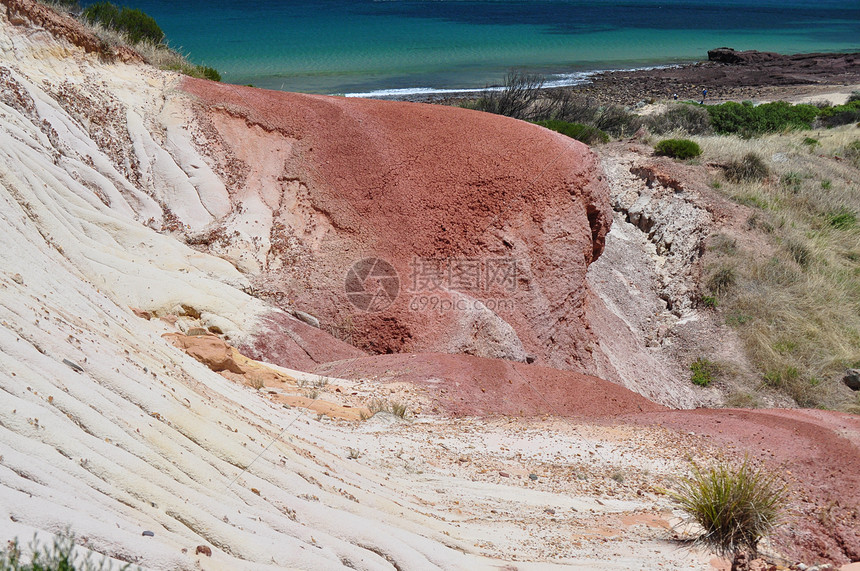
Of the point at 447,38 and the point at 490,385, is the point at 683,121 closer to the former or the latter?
the point at 490,385

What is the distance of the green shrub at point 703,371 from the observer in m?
12.5

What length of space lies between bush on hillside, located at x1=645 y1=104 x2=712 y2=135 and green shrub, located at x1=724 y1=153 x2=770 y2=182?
5.30 m

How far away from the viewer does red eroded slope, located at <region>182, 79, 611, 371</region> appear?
29.4 feet

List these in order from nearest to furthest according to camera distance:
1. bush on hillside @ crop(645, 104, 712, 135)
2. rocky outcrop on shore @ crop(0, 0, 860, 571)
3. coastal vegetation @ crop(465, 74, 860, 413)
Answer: rocky outcrop on shore @ crop(0, 0, 860, 571) → coastal vegetation @ crop(465, 74, 860, 413) → bush on hillside @ crop(645, 104, 712, 135)

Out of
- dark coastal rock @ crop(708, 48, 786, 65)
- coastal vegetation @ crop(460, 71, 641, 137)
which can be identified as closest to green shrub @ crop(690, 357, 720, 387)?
coastal vegetation @ crop(460, 71, 641, 137)

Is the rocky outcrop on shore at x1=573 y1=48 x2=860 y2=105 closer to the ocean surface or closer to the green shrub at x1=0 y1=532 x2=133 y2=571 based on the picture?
the ocean surface

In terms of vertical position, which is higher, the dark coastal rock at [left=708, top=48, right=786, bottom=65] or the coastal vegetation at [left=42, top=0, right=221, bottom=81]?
the dark coastal rock at [left=708, top=48, right=786, bottom=65]

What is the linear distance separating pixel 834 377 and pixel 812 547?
8.34 metres

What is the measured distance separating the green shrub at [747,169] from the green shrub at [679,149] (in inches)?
33.1

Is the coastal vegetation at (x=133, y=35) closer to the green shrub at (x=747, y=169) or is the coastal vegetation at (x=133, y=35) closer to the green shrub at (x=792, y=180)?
the green shrub at (x=747, y=169)

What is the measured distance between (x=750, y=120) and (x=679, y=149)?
8252 millimetres

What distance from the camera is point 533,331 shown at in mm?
9703

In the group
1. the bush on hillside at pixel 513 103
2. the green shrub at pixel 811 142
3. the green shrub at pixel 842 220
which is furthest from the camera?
the bush on hillside at pixel 513 103

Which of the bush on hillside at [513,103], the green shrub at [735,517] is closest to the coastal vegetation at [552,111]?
the bush on hillside at [513,103]
